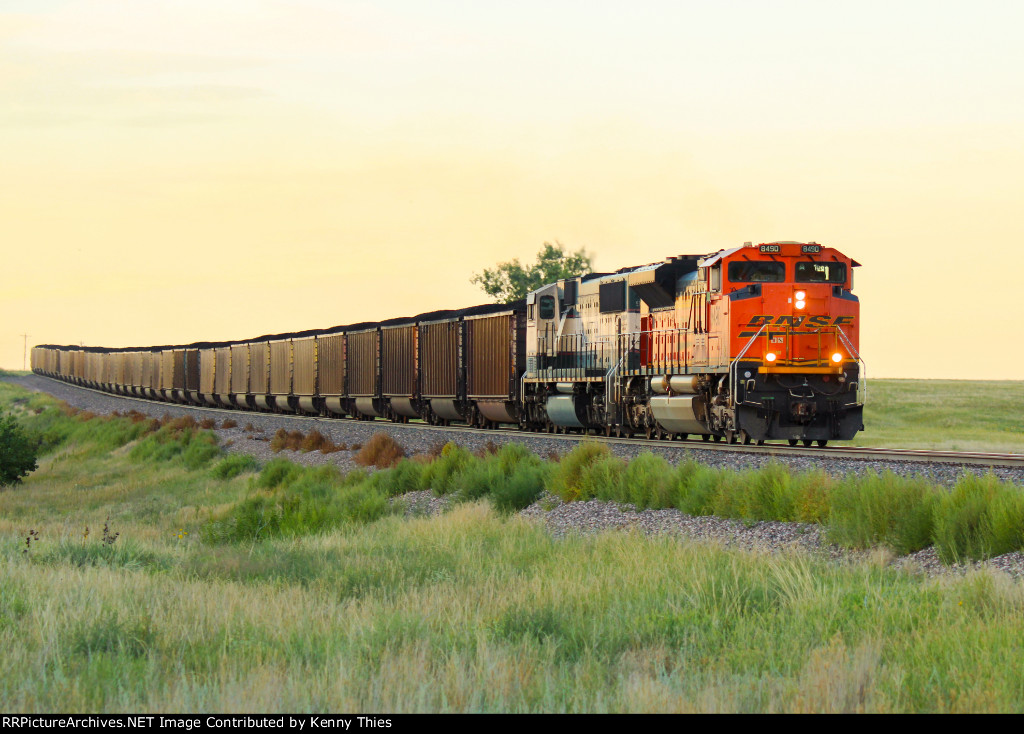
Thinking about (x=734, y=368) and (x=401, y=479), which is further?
(x=401, y=479)

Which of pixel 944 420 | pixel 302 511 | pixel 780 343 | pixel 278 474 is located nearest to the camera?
pixel 302 511

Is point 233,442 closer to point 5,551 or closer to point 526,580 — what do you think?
point 5,551

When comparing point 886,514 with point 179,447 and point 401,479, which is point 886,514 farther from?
point 179,447

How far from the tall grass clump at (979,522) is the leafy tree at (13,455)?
32353 mm

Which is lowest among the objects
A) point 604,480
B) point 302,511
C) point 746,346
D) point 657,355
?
point 302,511

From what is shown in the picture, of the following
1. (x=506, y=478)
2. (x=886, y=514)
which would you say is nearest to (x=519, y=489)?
(x=506, y=478)

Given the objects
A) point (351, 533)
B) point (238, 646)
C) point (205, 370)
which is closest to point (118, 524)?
point (351, 533)

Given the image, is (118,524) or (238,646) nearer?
(238,646)

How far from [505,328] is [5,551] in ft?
58.2

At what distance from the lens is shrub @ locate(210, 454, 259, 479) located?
30969 millimetres

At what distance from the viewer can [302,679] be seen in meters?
6.38

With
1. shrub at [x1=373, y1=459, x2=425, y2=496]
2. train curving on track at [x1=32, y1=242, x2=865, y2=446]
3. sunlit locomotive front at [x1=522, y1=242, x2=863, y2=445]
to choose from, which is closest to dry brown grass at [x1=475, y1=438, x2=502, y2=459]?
shrub at [x1=373, y1=459, x2=425, y2=496]

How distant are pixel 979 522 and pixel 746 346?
378 inches

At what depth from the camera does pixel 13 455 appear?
35562 millimetres
